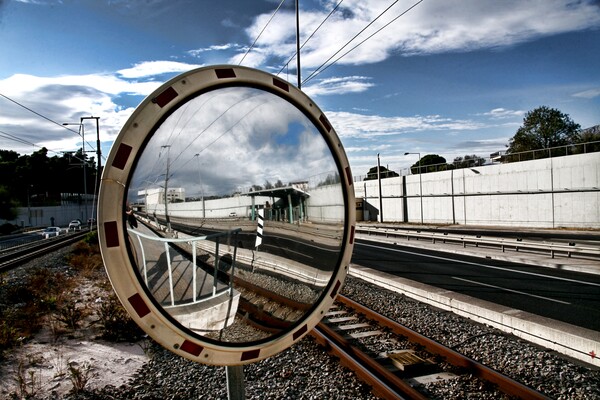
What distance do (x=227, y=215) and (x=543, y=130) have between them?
76293 millimetres

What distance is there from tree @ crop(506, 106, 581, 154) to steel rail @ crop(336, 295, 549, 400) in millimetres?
64739

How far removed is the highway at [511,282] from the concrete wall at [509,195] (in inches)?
859

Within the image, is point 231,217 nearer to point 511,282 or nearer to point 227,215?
point 227,215

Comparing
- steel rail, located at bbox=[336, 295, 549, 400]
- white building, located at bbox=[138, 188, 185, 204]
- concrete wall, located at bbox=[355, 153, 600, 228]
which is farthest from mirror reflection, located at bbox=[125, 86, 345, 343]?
concrete wall, located at bbox=[355, 153, 600, 228]

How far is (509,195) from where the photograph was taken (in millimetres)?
41219

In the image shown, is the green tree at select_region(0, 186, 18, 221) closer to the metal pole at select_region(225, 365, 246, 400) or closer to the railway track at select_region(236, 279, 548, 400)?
the railway track at select_region(236, 279, 548, 400)

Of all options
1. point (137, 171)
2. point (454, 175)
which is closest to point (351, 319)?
point (137, 171)

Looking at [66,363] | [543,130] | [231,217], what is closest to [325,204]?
[231,217]

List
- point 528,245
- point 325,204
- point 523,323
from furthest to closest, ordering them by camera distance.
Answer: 1. point 528,245
2. point 523,323
3. point 325,204

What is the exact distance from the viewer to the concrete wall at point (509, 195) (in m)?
35.1

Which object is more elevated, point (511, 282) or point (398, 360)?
point (398, 360)

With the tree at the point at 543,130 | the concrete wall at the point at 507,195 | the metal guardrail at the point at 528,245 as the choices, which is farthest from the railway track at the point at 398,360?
the tree at the point at 543,130

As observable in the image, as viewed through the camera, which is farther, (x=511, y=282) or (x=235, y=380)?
(x=511, y=282)

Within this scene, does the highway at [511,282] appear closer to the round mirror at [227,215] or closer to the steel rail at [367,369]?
the steel rail at [367,369]
